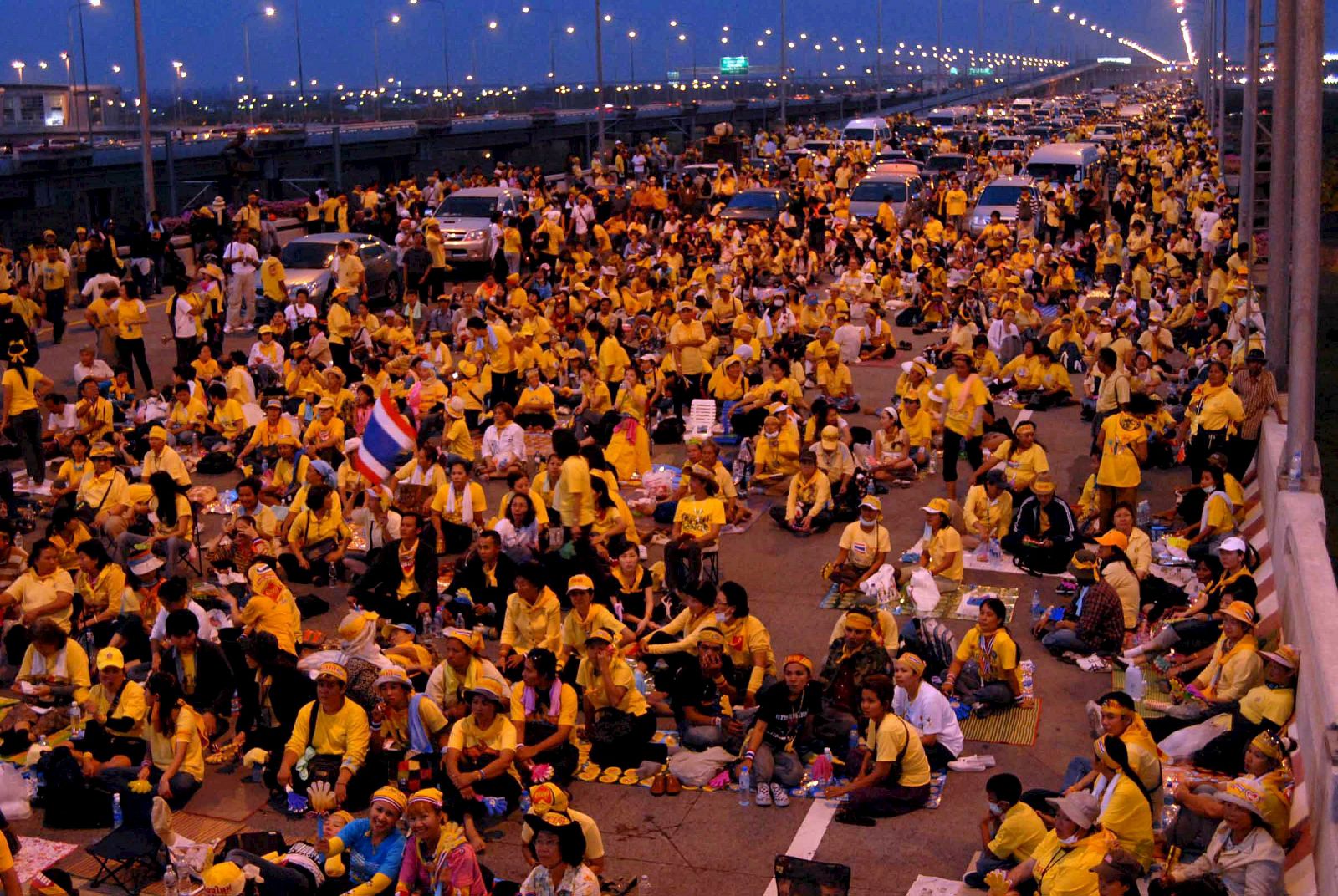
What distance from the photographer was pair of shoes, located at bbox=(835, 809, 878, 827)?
10.6 m

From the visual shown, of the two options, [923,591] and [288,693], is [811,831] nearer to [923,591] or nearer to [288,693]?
[288,693]

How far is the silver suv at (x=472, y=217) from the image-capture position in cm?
3559

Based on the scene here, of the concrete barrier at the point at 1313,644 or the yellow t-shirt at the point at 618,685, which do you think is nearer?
the concrete barrier at the point at 1313,644

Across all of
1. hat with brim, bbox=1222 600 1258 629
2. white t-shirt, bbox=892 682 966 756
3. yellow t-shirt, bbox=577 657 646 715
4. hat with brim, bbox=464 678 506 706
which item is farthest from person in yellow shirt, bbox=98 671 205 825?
hat with brim, bbox=1222 600 1258 629

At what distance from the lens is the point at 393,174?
7556 cm

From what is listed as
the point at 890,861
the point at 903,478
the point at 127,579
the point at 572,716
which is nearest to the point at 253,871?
the point at 572,716

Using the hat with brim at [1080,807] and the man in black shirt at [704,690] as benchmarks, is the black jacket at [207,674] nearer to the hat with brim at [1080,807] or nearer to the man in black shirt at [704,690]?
the man in black shirt at [704,690]

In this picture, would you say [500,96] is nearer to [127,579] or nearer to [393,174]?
[393,174]

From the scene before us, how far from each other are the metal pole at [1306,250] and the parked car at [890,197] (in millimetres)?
24524

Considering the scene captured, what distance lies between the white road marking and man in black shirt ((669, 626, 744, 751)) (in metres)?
1.09

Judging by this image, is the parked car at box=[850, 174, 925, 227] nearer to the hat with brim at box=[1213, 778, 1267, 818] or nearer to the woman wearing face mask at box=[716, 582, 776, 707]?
the woman wearing face mask at box=[716, 582, 776, 707]

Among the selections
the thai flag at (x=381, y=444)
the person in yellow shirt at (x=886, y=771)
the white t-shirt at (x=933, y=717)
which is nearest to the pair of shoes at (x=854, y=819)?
the person in yellow shirt at (x=886, y=771)

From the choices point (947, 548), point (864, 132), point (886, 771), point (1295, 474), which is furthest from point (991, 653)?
point (864, 132)

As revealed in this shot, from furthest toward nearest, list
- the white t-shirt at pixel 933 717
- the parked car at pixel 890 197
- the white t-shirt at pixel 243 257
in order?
the parked car at pixel 890 197, the white t-shirt at pixel 243 257, the white t-shirt at pixel 933 717
